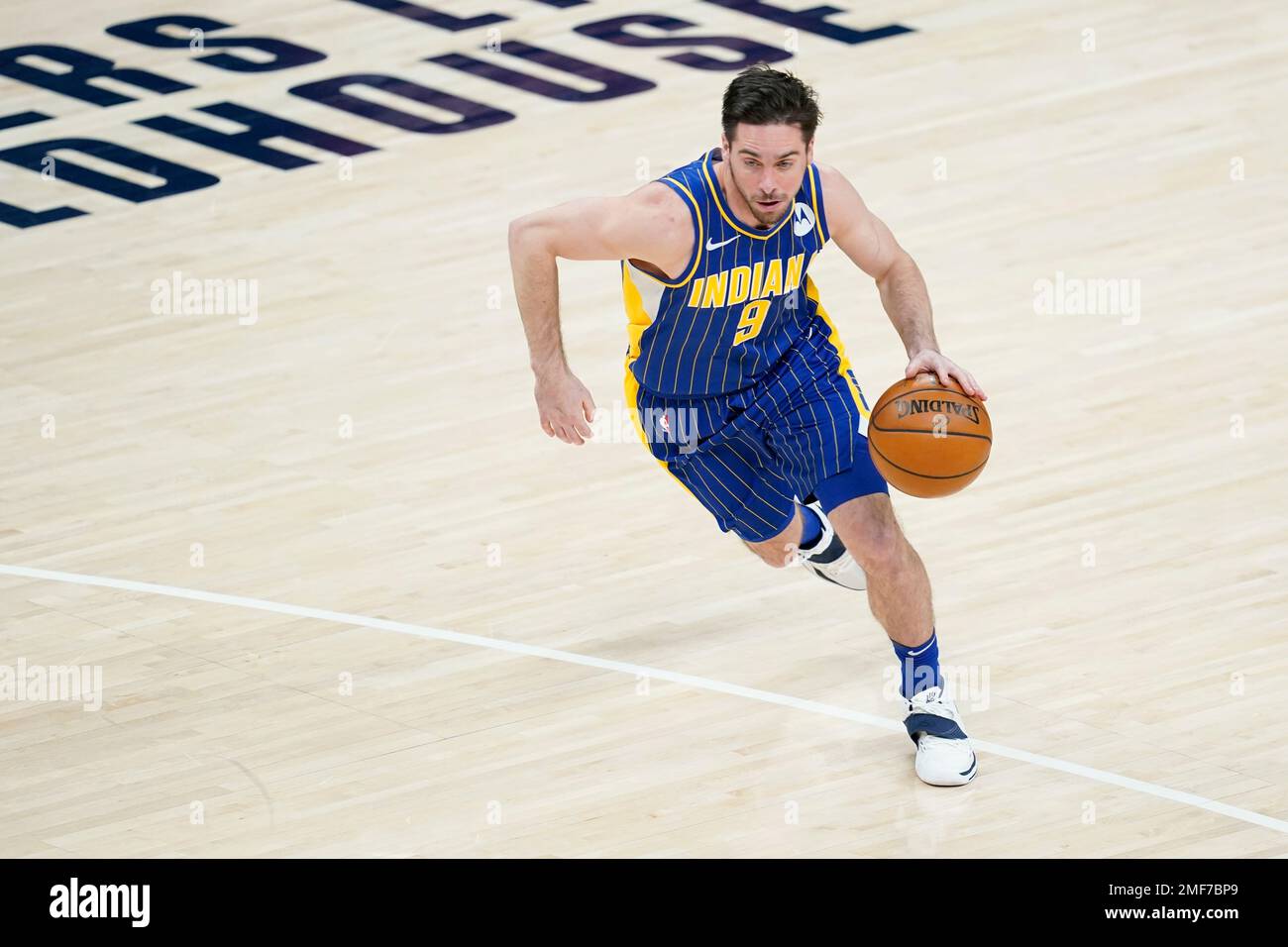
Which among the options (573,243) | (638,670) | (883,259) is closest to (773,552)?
(638,670)

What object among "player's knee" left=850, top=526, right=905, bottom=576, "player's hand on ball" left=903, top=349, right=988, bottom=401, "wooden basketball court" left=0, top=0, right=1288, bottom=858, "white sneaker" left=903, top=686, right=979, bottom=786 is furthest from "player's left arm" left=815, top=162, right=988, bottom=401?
"wooden basketball court" left=0, top=0, right=1288, bottom=858

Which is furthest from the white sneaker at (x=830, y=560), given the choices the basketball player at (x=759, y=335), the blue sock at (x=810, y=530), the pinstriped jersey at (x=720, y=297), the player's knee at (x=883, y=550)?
the player's knee at (x=883, y=550)

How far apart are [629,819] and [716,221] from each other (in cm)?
188

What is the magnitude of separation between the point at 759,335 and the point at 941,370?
31.1 inches

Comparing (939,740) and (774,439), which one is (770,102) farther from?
(939,740)

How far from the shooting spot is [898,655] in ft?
23.1

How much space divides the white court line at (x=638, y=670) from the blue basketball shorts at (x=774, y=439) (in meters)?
0.60

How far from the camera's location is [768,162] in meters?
6.66

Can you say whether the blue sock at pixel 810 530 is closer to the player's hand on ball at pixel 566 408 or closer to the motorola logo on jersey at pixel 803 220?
the motorola logo on jersey at pixel 803 220

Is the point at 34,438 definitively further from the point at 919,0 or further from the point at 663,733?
the point at 919,0

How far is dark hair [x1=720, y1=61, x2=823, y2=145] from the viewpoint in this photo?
655 centimetres

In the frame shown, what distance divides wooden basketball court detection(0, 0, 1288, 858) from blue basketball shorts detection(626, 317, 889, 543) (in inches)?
23.1

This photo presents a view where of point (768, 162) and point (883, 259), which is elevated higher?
point (768, 162)

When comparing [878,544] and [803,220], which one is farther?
[803,220]
